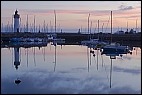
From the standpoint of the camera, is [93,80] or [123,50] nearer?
[93,80]

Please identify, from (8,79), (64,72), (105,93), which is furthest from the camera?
(64,72)

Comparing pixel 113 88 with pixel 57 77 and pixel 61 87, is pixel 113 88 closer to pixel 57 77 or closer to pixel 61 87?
pixel 61 87

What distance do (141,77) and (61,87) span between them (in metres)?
4.79

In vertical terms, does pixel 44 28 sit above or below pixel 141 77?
above

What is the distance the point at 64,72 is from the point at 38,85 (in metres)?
4.63

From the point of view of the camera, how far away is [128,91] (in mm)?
13648

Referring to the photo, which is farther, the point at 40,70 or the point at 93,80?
the point at 40,70

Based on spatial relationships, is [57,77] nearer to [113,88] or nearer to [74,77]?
[74,77]

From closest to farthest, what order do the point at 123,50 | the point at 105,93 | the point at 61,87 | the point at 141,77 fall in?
the point at 105,93 → the point at 61,87 → the point at 141,77 → the point at 123,50

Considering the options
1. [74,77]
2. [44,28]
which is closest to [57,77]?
[74,77]

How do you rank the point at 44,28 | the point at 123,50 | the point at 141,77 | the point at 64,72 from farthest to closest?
1. the point at 44,28
2. the point at 123,50
3. the point at 64,72
4. the point at 141,77

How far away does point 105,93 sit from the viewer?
13.1m

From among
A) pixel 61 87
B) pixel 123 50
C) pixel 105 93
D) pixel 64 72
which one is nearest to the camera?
pixel 105 93

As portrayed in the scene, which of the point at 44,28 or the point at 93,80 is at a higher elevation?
the point at 44,28
